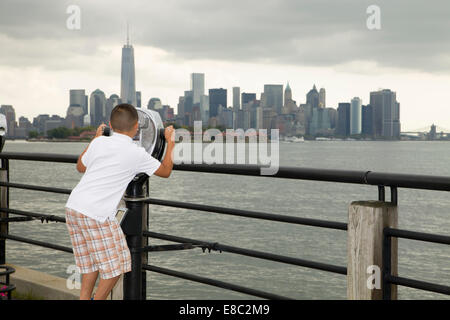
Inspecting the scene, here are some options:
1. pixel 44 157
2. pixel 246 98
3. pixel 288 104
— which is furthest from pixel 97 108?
pixel 288 104

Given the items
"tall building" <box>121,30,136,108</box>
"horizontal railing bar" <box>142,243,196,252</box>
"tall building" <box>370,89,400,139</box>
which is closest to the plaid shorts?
"horizontal railing bar" <box>142,243,196,252</box>

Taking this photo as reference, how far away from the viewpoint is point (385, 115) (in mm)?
85750

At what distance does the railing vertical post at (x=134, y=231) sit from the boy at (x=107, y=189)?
2.7 inches

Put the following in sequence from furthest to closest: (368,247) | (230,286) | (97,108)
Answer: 1. (97,108)
2. (230,286)
3. (368,247)

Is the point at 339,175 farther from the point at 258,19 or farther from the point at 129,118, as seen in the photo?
the point at 258,19

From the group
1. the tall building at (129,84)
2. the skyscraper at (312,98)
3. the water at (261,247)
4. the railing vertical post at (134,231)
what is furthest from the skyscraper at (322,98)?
the railing vertical post at (134,231)

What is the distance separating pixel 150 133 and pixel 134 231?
1.49 feet

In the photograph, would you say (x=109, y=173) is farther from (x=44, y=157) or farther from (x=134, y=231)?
(x=44, y=157)

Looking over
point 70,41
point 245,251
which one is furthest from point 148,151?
point 70,41

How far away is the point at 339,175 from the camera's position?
2488 mm

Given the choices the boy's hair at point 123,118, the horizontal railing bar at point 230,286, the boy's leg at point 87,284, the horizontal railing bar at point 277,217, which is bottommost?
the horizontal railing bar at point 230,286

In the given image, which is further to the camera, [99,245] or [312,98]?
[312,98]

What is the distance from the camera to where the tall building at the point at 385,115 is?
8381cm

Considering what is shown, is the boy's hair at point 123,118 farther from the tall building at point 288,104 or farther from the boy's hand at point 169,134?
the tall building at point 288,104
